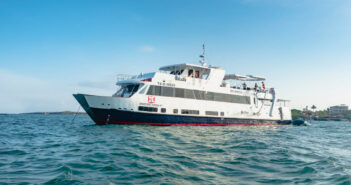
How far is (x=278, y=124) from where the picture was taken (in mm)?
28047

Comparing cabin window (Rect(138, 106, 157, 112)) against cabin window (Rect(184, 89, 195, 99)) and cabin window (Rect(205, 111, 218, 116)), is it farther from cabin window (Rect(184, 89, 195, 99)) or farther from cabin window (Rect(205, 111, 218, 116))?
cabin window (Rect(205, 111, 218, 116))

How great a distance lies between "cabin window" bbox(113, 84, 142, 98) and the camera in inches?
730

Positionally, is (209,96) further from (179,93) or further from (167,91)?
(167,91)

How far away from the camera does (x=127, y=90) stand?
19281mm

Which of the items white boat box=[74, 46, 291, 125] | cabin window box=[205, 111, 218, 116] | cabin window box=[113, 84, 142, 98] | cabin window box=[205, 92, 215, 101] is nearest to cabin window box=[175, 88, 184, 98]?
white boat box=[74, 46, 291, 125]

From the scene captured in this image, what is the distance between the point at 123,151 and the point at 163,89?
11329mm

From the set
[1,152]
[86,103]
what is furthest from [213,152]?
[86,103]

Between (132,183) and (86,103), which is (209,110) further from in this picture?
(132,183)

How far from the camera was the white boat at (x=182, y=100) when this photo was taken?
16.8 metres

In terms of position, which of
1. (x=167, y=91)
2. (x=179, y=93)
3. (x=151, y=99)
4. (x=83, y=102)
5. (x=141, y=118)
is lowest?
(x=141, y=118)

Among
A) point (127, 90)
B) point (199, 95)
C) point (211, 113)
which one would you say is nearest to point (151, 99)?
point (127, 90)

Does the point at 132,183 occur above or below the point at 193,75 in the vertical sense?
below

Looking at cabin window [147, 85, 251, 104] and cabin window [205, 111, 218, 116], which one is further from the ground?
cabin window [147, 85, 251, 104]

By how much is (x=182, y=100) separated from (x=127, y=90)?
16.6 ft
